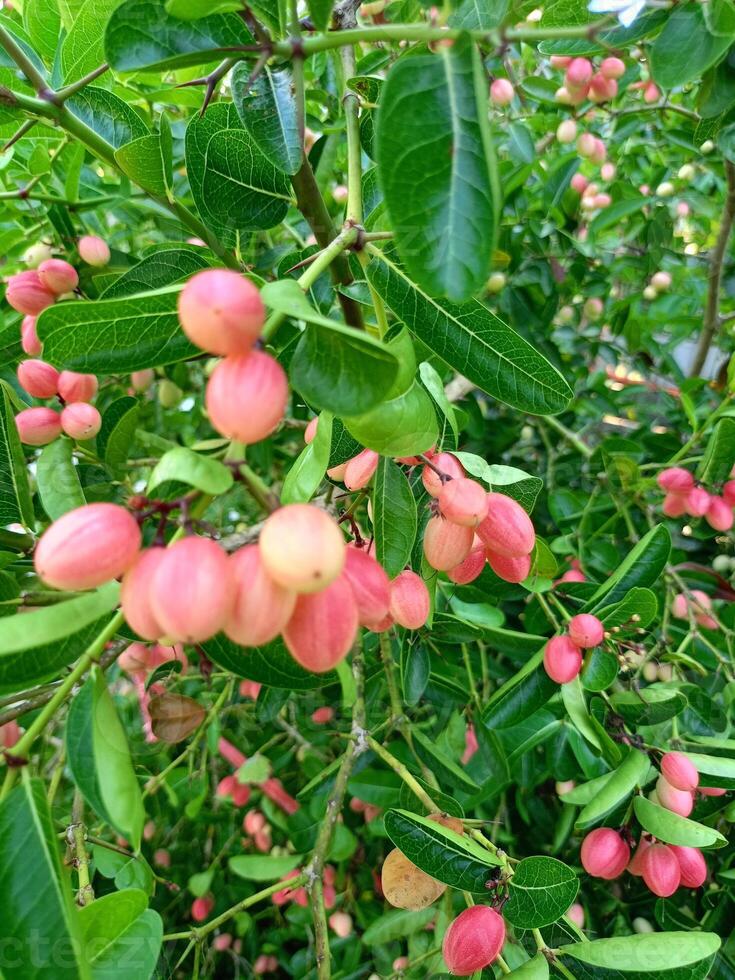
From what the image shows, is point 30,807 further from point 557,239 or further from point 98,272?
point 557,239

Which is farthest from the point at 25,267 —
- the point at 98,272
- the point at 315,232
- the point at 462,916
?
the point at 462,916

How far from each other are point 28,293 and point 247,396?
721mm

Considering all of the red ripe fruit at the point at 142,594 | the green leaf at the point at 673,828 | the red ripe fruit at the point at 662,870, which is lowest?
the red ripe fruit at the point at 662,870

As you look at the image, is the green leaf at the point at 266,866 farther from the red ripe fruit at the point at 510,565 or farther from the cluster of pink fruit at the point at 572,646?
the red ripe fruit at the point at 510,565

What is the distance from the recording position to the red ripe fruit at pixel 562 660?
0.87 meters

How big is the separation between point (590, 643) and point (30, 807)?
635 mm

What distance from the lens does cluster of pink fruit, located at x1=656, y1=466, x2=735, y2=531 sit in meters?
1.17

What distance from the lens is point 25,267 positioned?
1.40 m

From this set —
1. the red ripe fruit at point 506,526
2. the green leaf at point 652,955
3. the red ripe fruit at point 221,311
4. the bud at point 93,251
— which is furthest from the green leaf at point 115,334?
the green leaf at point 652,955

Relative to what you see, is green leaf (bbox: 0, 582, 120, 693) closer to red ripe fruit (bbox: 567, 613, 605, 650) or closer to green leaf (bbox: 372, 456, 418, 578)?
green leaf (bbox: 372, 456, 418, 578)

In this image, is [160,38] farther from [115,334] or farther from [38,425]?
[38,425]

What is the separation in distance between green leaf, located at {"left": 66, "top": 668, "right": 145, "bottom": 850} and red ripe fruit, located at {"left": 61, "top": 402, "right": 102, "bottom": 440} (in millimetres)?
466

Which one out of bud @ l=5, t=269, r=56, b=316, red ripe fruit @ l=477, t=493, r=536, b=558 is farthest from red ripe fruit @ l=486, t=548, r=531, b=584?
bud @ l=5, t=269, r=56, b=316

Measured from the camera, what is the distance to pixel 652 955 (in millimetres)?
722
